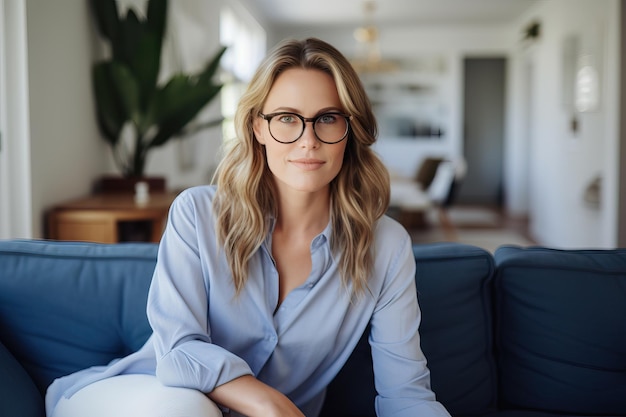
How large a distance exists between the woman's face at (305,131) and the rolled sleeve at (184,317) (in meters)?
0.21

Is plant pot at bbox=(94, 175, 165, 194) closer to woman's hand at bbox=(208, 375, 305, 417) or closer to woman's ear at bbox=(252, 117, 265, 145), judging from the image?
woman's ear at bbox=(252, 117, 265, 145)

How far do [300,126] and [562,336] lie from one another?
80 centimetres

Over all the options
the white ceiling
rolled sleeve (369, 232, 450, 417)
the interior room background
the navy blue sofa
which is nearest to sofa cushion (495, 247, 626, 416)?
the navy blue sofa

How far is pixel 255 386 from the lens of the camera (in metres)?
1.19

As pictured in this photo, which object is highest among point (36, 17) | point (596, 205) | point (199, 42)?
point (199, 42)

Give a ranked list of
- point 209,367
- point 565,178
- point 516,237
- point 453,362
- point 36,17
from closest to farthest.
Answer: point 209,367
point 453,362
point 36,17
point 565,178
point 516,237

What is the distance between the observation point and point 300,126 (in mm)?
1325

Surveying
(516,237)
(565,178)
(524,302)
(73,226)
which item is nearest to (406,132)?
(516,237)

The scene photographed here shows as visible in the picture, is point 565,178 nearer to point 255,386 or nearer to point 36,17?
point 36,17

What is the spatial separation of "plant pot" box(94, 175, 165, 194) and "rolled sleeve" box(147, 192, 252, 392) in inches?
96.8

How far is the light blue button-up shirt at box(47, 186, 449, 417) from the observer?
1.30 m

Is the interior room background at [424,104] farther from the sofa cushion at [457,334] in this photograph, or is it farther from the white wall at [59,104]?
the sofa cushion at [457,334]

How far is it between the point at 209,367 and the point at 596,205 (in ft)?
16.0

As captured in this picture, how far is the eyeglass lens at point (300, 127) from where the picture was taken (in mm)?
1321
